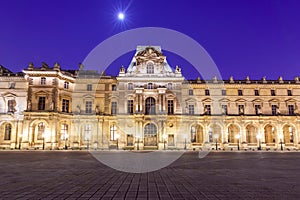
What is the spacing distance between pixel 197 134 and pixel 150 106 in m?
11.3

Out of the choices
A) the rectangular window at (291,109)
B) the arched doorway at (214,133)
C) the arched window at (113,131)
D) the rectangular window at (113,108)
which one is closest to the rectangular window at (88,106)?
the rectangular window at (113,108)

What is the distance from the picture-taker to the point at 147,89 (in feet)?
162

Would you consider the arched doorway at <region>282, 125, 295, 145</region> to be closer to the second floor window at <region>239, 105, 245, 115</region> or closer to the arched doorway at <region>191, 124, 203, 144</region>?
the second floor window at <region>239, 105, 245, 115</region>

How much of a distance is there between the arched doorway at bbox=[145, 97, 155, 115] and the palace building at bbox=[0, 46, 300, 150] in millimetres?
195

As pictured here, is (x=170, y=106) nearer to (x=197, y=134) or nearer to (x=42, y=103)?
(x=197, y=134)

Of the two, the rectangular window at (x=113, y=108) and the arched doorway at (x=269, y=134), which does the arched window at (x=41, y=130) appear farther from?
the arched doorway at (x=269, y=134)

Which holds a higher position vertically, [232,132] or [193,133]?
[232,132]

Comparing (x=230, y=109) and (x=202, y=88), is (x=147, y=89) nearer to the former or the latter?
(x=202, y=88)

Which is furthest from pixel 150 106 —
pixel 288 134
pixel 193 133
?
pixel 288 134

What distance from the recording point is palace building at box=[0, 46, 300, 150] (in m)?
46.5

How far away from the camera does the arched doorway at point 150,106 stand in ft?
160

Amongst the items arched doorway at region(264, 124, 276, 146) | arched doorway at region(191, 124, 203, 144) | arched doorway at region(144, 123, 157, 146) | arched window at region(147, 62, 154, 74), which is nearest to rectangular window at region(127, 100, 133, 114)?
arched doorway at region(144, 123, 157, 146)

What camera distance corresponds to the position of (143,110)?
48031mm

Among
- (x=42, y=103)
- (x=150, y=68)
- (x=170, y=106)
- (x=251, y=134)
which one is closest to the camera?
(x=42, y=103)
